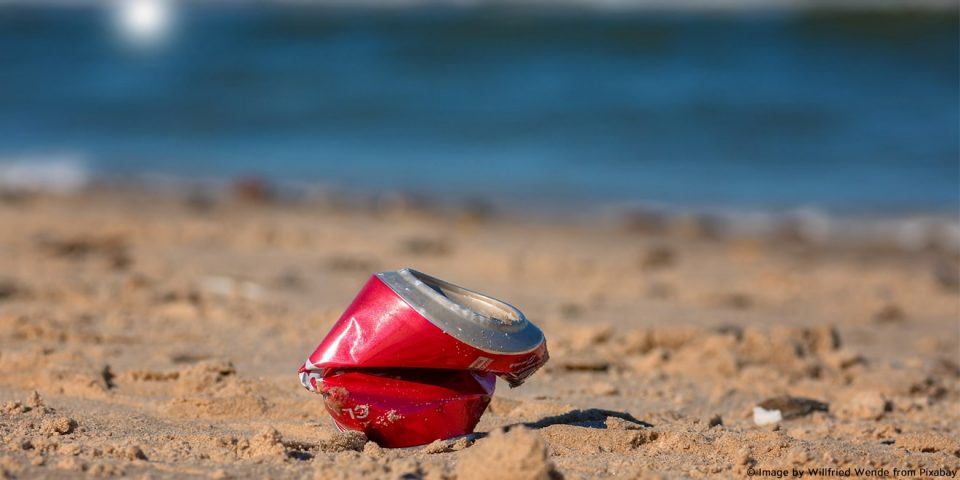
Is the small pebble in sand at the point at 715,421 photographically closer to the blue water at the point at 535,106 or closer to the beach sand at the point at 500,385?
the beach sand at the point at 500,385

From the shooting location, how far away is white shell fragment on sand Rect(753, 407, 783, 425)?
10.8ft

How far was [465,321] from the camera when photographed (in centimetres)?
249

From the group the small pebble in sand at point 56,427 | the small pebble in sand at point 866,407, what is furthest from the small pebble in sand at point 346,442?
the small pebble in sand at point 866,407

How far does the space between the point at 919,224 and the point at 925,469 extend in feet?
17.8

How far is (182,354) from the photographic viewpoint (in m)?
3.70

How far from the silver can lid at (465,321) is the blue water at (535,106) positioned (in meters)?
6.25

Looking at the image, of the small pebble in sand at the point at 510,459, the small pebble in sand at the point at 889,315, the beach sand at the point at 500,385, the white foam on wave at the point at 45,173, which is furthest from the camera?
the white foam on wave at the point at 45,173

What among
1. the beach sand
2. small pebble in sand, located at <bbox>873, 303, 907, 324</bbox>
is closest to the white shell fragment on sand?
the beach sand

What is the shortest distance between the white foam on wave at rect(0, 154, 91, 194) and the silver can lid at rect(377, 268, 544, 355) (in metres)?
6.58

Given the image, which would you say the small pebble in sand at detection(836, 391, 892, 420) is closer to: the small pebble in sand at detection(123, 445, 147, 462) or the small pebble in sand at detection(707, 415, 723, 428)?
the small pebble in sand at detection(707, 415, 723, 428)

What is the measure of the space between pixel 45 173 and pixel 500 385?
7.49 meters

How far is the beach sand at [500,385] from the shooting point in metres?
2.62

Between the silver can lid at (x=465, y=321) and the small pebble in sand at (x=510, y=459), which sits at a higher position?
the silver can lid at (x=465, y=321)

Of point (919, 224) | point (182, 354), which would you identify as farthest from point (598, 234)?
point (182, 354)
